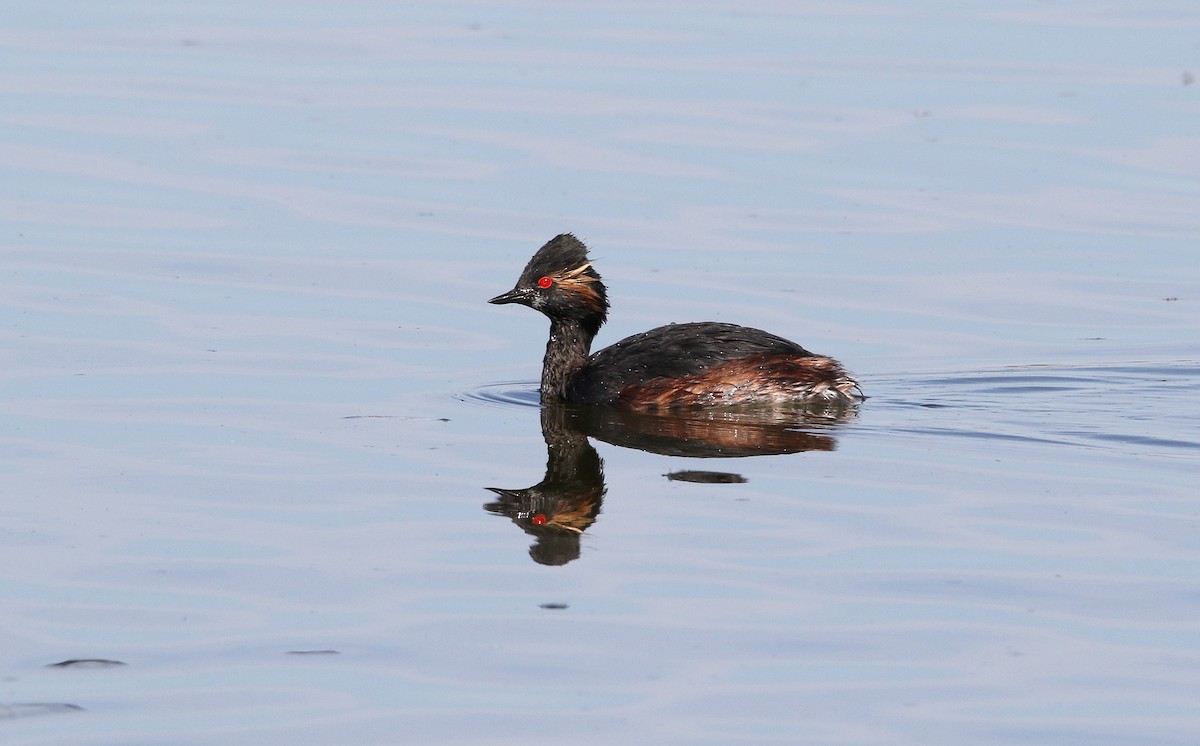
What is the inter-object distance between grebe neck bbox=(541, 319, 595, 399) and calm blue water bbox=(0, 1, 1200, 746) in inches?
10.4

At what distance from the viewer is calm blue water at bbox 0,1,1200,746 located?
22.0ft

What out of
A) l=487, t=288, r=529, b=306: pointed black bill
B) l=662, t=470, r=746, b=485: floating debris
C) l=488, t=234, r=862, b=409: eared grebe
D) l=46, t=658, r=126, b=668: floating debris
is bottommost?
l=46, t=658, r=126, b=668: floating debris

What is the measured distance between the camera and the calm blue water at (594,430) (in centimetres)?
669

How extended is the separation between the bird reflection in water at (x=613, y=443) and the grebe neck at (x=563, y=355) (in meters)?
0.19

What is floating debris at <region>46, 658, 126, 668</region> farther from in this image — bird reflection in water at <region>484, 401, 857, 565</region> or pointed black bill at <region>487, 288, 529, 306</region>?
pointed black bill at <region>487, 288, 529, 306</region>

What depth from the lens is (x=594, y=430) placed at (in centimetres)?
1093

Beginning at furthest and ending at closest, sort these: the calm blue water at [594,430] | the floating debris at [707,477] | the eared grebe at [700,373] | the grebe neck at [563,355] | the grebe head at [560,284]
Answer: the grebe head at [560,284]
the grebe neck at [563,355]
the eared grebe at [700,373]
the floating debris at [707,477]
the calm blue water at [594,430]

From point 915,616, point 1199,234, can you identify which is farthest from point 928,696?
point 1199,234

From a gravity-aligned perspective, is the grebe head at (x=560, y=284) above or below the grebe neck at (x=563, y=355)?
above

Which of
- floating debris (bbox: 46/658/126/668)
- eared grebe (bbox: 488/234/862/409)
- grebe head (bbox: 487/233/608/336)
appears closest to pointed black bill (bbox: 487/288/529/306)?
grebe head (bbox: 487/233/608/336)

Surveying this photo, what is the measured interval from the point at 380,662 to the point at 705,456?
11.3ft

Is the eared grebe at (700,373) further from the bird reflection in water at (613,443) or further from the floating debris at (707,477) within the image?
the floating debris at (707,477)

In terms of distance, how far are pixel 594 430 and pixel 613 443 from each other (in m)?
0.41

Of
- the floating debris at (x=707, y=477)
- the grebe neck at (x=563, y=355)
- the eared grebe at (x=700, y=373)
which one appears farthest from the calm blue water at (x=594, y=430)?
the eared grebe at (x=700, y=373)
